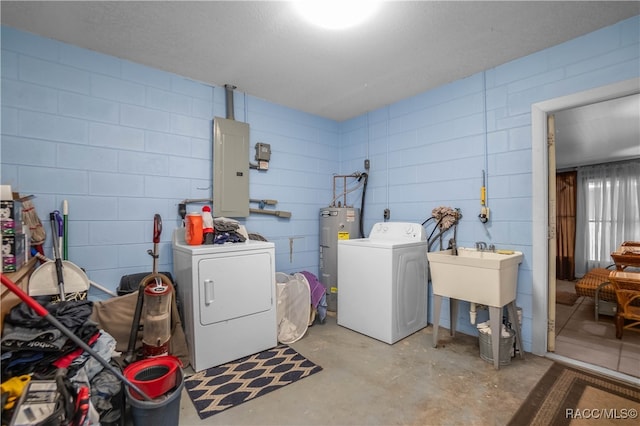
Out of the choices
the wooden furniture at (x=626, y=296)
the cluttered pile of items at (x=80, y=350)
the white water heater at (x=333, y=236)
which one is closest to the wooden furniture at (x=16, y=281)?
the cluttered pile of items at (x=80, y=350)

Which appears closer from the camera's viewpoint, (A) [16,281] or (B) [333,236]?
(A) [16,281]

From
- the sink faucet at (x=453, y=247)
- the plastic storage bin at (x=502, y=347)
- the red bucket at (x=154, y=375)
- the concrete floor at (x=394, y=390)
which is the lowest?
the concrete floor at (x=394, y=390)

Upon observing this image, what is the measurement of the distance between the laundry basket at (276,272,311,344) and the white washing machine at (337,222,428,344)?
0.41 m

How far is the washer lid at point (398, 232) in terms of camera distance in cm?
302

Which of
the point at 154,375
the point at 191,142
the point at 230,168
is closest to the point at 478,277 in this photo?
the point at 154,375

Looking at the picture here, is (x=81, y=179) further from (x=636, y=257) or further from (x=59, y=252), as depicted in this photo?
(x=636, y=257)

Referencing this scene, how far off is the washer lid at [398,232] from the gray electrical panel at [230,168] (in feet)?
4.98

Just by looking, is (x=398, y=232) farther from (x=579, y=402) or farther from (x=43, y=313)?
(x=43, y=313)

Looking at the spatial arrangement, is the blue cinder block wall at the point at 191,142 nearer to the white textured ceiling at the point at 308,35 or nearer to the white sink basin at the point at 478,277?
the white textured ceiling at the point at 308,35

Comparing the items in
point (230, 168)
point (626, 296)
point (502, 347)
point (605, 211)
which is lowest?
point (502, 347)

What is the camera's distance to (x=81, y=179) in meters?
2.32

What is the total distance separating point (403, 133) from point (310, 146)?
1187 millimetres

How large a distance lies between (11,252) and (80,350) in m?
0.71

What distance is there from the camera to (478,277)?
2.26m
